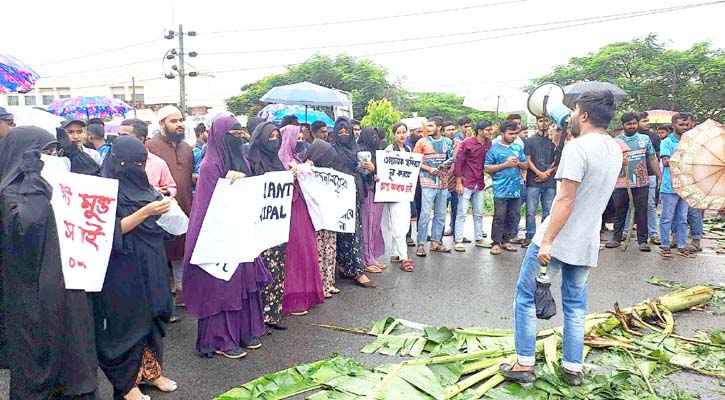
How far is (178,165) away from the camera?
575 centimetres

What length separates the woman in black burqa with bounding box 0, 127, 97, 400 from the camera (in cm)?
273

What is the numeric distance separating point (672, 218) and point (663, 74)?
21.8 metres

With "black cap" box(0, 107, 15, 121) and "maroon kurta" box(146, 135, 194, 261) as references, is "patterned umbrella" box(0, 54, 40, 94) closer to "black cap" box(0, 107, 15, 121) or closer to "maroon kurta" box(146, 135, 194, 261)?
"black cap" box(0, 107, 15, 121)

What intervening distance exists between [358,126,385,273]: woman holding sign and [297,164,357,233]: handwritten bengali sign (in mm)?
742

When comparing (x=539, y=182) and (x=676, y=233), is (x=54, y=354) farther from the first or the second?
(x=676, y=233)

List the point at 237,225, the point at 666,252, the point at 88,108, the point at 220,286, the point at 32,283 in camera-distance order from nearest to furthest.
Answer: the point at 32,283, the point at 220,286, the point at 237,225, the point at 666,252, the point at 88,108

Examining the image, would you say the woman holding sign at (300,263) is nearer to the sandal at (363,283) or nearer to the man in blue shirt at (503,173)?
the sandal at (363,283)

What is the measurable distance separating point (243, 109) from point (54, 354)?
4382 cm

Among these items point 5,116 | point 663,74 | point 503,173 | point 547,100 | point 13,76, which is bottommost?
point 503,173

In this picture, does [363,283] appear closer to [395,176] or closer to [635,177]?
[395,176]

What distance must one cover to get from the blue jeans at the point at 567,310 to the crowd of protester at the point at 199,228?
6.95ft

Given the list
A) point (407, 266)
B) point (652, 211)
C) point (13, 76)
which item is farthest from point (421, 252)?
point (13, 76)

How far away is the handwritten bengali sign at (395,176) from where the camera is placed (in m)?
7.14

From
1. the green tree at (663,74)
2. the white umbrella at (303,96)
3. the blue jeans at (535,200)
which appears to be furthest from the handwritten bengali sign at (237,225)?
the green tree at (663,74)
